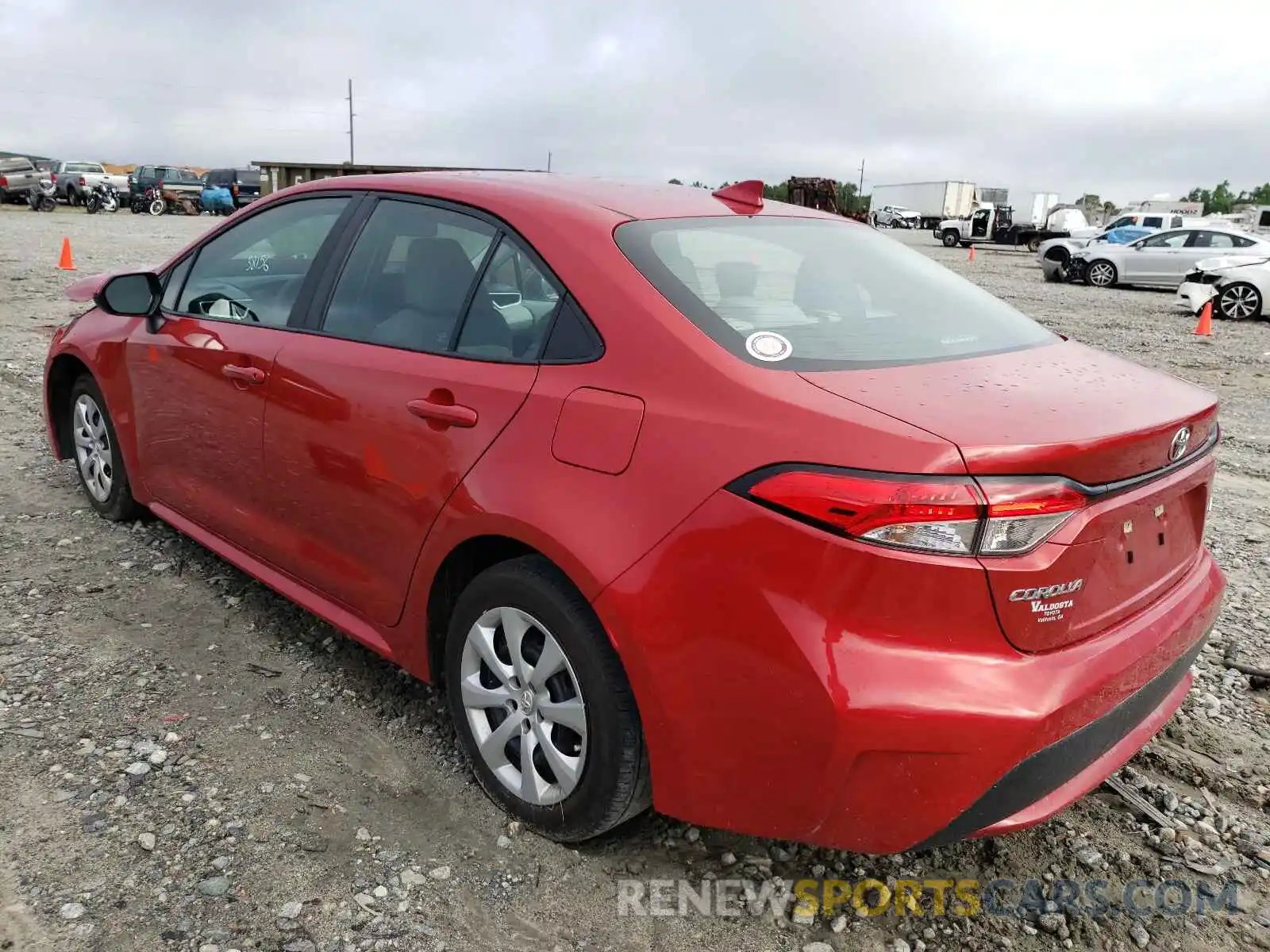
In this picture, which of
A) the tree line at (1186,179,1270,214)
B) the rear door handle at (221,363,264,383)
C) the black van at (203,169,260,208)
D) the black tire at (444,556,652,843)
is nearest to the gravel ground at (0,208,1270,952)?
the black tire at (444,556,652,843)

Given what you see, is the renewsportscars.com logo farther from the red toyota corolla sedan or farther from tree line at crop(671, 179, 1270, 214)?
tree line at crop(671, 179, 1270, 214)

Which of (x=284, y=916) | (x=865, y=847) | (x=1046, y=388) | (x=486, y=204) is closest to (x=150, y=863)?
(x=284, y=916)

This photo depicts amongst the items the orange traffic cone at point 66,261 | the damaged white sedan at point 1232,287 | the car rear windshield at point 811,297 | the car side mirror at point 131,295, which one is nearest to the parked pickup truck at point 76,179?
the orange traffic cone at point 66,261

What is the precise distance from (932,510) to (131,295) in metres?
3.28

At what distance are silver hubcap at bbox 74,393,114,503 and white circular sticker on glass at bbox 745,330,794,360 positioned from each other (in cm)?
332

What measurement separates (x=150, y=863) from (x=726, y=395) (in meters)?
1.80

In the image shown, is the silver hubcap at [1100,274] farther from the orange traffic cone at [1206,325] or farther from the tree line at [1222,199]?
the tree line at [1222,199]

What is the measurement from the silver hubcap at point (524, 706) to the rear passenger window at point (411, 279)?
740 mm

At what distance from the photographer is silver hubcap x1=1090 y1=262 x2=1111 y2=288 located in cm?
2253

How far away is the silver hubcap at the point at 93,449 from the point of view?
444 cm

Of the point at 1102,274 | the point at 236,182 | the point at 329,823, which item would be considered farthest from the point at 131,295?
the point at 236,182

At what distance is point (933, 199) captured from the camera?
53625mm

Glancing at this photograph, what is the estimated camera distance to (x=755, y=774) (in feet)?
6.75

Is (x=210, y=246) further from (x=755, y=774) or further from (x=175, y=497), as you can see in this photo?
(x=755, y=774)
